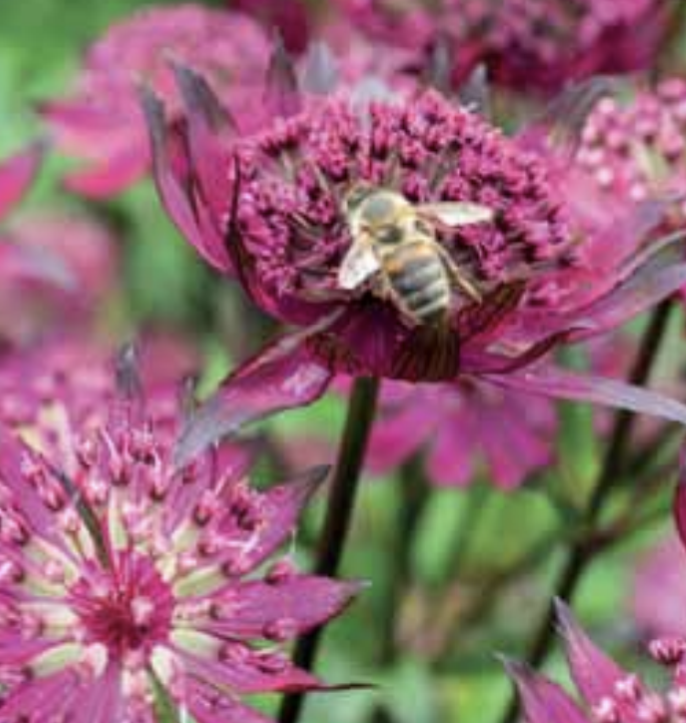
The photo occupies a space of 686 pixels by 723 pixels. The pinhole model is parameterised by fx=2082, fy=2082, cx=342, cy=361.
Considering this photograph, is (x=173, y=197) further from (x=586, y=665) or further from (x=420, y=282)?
(x=586, y=665)

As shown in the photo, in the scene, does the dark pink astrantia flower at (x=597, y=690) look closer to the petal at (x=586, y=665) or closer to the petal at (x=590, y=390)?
the petal at (x=586, y=665)

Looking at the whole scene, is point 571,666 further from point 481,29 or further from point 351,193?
point 481,29

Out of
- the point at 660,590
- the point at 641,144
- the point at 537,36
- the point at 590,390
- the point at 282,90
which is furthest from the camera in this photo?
the point at 660,590

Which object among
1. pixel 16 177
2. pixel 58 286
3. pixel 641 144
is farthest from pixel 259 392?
pixel 58 286

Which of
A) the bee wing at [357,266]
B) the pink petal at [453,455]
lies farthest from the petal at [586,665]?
the pink petal at [453,455]

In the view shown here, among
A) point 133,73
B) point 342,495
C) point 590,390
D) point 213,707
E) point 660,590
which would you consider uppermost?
point 133,73

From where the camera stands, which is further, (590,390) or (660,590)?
(660,590)
